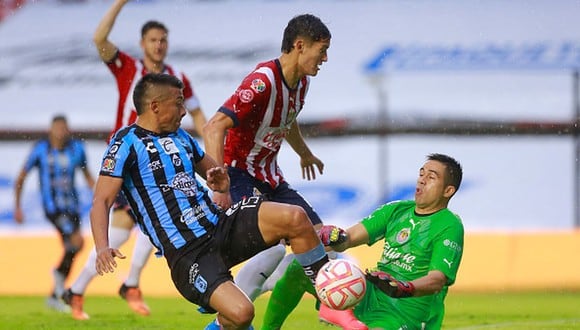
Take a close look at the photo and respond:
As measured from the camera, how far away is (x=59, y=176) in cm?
1183

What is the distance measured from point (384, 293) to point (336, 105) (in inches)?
499

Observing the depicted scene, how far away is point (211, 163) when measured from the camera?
6.13 m

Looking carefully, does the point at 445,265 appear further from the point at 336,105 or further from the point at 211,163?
the point at 336,105

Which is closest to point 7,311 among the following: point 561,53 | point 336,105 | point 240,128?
point 240,128

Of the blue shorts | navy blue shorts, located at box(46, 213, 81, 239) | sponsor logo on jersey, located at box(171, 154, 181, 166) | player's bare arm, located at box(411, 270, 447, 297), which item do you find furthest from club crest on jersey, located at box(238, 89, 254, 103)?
navy blue shorts, located at box(46, 213, 81, 239)

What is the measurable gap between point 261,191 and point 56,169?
5342 mm

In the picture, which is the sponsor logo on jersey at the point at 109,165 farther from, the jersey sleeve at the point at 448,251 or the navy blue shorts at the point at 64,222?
the navy blue shorts at the point at 64,222

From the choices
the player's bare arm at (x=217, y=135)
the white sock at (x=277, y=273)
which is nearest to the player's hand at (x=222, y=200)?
the player's bare arm at (x=217, y=135)

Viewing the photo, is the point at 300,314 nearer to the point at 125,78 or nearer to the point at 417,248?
the point at 125,78

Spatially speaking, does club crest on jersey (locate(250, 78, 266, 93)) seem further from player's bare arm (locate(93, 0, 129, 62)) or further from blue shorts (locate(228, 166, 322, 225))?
player's bare arm (locate(93, 0, 129, 62))

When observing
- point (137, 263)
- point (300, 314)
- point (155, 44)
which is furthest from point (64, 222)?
point (155, 44)

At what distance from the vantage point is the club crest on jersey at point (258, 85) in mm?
6555

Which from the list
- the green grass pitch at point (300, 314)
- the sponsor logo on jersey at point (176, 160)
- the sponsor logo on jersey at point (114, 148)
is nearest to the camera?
the sponsor logo on jersey at point (114, 148)

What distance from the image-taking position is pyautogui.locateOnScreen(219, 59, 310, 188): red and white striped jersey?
6.55 meters
